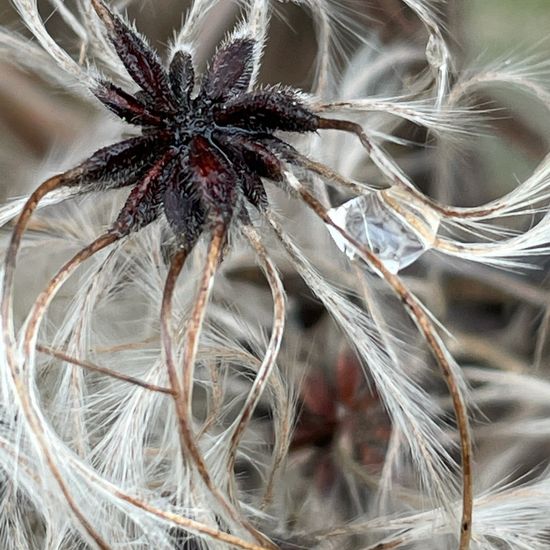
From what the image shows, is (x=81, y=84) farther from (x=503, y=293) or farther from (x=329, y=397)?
(x=503, y=293)

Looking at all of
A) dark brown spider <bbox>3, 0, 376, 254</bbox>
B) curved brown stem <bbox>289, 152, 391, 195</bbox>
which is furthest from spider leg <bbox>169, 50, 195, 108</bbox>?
curved brown stem <bbox>289, 152, 391, 195</bbox>

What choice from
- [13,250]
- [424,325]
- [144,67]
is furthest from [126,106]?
[424,325]

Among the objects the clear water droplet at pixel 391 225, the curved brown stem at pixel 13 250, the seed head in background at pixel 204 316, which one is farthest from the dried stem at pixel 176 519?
the clear water droplet at pixel 391 225

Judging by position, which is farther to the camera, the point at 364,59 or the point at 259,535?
the point at 364,59

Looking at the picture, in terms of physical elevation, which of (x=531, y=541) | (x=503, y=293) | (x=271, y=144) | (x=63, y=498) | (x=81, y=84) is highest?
(x=81, y=84)

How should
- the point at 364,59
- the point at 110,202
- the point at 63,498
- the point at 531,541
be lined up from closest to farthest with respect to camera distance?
the point at 63,498 < the point at 531,541 < the point at 110,202 < the point at 364,59

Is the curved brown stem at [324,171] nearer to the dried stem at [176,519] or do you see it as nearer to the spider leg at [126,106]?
the spider leg at [126,106]

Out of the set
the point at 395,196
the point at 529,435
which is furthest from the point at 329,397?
the point at 395,196

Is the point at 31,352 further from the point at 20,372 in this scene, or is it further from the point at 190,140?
the point at 190,140
